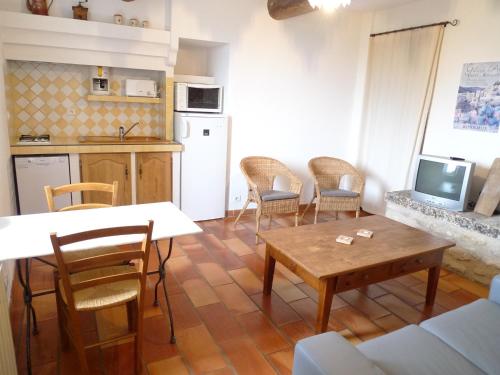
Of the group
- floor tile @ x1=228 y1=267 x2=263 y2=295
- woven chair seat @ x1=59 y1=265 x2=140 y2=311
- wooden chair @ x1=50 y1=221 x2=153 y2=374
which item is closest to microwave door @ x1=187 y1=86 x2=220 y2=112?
floor tile @ x1=228 y1=267 x2=263 y2=295

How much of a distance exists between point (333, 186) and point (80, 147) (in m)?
2.83

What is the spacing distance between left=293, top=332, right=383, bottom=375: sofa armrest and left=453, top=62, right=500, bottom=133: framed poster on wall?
9.46 ft

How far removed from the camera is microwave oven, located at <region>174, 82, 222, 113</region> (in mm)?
3916

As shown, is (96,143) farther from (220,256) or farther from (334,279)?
(334,279)

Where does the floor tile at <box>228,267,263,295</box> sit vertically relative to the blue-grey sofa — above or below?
below

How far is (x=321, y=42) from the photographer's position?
4449 millimetres

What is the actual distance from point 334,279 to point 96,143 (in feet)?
8.54

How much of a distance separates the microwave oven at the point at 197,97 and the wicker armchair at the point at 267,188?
700 mm

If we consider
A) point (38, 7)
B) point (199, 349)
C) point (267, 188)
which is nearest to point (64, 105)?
point (38, 7)

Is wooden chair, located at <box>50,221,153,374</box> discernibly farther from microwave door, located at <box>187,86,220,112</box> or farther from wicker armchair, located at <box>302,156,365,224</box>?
wicker armchair, located at <box>302,156,365,224</box>

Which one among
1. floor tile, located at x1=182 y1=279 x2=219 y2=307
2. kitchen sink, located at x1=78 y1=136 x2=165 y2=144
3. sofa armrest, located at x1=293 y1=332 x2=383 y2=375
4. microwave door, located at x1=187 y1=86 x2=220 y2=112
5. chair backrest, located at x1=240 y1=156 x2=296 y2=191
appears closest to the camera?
sofa armrest, located at x1=293 y1=332 x2=383 y2=375

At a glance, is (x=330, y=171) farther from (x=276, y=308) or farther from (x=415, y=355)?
(x=415, y=355)

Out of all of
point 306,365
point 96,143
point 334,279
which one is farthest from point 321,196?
point 306,365

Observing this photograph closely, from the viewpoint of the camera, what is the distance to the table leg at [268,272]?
102 inches
